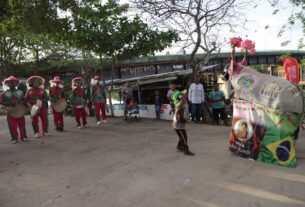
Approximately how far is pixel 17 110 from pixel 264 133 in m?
6.72

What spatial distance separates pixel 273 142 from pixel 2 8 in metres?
7.90

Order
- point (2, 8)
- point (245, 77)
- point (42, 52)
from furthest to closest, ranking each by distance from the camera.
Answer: point (42, 52) < point (2, 8) < point (245, 77)

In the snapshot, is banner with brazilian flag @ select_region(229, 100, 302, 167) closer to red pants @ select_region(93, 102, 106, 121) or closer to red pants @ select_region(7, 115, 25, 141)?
red pants @ select_region(7, 115, 25, 141)

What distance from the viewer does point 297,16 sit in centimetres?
1423

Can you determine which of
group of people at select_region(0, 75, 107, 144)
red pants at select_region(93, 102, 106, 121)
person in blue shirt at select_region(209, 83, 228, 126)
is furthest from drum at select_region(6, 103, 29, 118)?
person in blue shirt at select_region(209, 83, 228, 126)

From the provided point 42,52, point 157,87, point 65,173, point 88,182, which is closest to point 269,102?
point 88,182

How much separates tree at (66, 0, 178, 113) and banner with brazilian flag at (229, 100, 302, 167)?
21.5 feet

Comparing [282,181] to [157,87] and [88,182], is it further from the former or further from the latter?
[157,87]

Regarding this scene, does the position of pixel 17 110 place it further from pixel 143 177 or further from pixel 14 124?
pixel 143 177

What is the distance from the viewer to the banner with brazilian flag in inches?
216

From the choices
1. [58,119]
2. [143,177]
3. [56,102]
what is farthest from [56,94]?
[143,177]

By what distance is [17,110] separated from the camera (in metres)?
8.88

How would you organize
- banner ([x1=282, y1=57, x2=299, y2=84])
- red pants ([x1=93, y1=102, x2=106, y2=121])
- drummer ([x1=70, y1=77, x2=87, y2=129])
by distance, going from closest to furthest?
banner ([x1=282, y1=57, x2=299, y2=84]), drummer ([x1=70, y1=77, x2=87, y2=129]), red pants ([x1=93, y1=102, x2=106, y2=121])

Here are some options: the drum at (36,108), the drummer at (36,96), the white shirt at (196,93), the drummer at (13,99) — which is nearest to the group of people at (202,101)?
the white shirt at (196,93)
